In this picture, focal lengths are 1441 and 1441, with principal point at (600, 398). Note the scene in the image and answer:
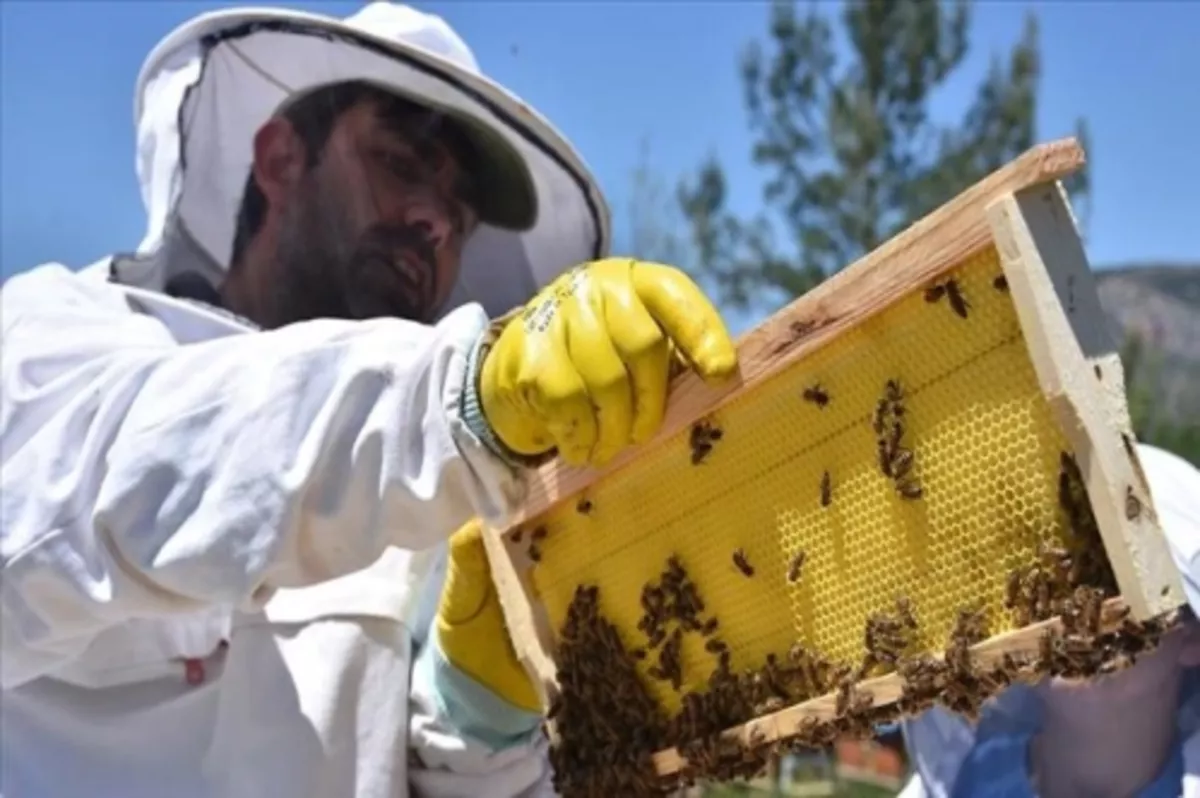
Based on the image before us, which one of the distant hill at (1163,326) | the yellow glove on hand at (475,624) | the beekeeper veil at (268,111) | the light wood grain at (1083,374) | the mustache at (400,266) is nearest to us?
the light wood grain at (1083,374)

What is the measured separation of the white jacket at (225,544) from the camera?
1933 mm

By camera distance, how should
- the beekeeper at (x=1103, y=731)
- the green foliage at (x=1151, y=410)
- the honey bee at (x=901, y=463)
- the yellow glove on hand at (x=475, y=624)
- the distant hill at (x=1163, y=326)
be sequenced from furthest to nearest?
the distant hill at (x=1163, y=326) → the green foliage at (x=1151, y=410) → the beekeeper at (x=1103, y=731) → the yellow glove on hand at (x=475, y=624) → the honey bee at (x=901, y=463)

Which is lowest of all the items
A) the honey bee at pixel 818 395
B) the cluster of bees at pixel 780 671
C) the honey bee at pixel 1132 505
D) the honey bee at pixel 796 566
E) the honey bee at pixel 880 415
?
the cluster of bees at pixel 780 671

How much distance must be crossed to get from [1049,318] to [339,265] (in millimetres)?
1790

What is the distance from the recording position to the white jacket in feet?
6.34

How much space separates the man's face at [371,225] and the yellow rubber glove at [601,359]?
47.9 inches

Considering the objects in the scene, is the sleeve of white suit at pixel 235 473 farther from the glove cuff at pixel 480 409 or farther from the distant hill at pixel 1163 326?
the distant hill at pixel 1163 326

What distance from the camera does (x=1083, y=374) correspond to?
1.49 meters

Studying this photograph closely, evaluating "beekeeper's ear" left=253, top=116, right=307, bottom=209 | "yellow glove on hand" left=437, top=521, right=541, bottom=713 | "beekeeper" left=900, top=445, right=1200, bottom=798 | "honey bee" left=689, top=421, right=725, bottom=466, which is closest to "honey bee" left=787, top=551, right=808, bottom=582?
"honey bee" left=689, top=421, right=725, bottom=466

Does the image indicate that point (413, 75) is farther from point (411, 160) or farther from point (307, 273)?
point (307, 273)

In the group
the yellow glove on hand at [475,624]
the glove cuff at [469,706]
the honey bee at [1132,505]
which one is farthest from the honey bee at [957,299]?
the glove cuff at [469,706]

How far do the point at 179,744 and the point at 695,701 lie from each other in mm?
940

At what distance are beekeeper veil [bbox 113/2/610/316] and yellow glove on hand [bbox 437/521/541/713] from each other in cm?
89

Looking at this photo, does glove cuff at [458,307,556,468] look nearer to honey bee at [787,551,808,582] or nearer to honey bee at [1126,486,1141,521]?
honey bee at [787,551,808,582]
